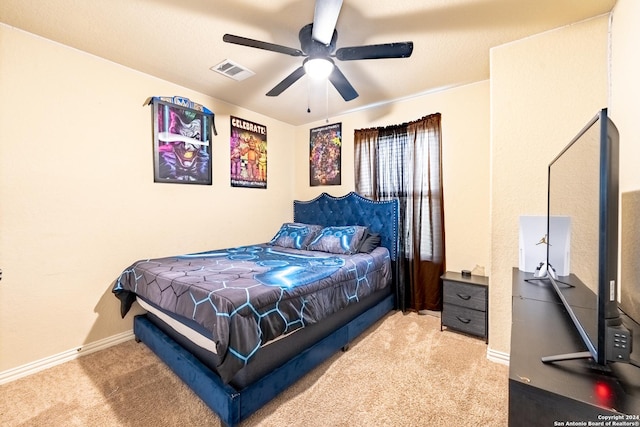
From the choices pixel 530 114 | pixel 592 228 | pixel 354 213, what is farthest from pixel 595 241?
pixel 354 213

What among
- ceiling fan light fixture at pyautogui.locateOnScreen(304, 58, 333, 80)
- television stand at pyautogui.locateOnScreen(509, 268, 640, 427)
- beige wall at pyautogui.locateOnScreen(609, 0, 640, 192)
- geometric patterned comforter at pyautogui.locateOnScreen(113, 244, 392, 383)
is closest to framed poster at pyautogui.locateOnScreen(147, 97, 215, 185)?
geometric patterned comforter at pyautogui.locateOnScreen(113, 244, 392, 383)

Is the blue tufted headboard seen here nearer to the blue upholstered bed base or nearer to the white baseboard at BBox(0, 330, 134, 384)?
the blue upholstered bed base

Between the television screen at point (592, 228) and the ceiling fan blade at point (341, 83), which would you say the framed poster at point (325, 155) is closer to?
the ceiling fan blade at point (341, 83)

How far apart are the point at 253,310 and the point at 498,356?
2077 mm

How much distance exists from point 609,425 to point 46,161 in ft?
Answer: 11.3

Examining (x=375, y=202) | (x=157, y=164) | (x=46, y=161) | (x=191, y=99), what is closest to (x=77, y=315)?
(x=46, y=161)

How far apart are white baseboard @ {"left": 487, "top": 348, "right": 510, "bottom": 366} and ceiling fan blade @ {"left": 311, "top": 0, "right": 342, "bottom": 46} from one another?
276 centimetres

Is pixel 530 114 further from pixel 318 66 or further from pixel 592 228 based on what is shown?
pixel 318 66

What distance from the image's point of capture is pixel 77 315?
2.32 m

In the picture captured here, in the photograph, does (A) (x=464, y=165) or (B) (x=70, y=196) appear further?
(A) (x=464, y=165)

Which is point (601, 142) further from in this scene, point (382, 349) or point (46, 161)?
point (46, 161)

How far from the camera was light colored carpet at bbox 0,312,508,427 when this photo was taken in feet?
5.25

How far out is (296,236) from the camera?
3.48m

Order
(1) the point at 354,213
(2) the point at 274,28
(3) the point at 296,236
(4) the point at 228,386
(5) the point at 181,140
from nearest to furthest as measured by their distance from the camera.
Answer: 1. (4) the point at 228,386
2. (2) the point at 274,28
3. (5) the point at 181,140
4. (3) the point at 296,236
5. (1) the point at 354,213
